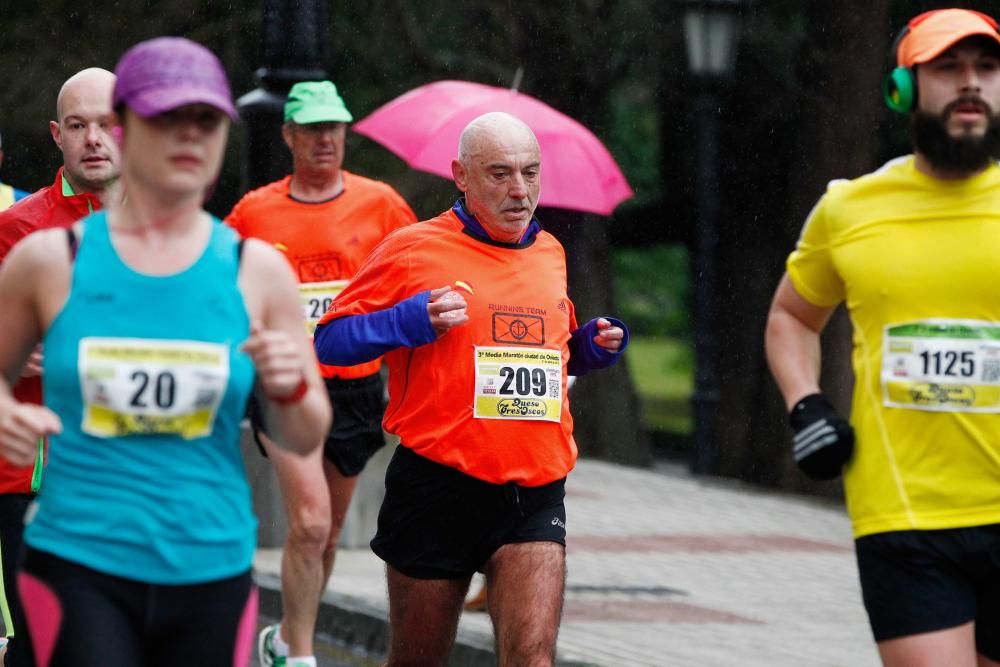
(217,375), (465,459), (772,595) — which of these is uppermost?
(217,375)

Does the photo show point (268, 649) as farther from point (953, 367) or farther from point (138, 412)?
point (138, 412)

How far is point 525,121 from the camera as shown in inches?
398

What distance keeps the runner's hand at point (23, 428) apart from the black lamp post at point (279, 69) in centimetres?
611

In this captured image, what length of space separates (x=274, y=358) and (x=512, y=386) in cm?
211

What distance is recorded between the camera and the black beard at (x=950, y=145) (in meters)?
4.75

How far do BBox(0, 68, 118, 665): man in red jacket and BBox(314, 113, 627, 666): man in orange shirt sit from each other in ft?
2.88

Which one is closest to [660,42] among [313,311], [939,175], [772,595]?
[772,595]

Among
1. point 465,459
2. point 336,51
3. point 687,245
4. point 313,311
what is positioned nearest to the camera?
point 465,459

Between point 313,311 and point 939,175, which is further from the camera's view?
point 313,311

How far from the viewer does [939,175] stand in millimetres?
4836

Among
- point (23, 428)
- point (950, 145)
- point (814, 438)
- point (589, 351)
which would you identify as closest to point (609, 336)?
point (589, 351)

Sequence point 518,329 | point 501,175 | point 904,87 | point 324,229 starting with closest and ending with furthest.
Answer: point 904,87
point 518,329
point 501,175
point 324,229

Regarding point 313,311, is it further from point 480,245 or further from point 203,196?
point 203,196

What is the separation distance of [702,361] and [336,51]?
191 inches
